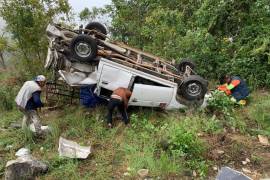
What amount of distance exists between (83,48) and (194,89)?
2552mm

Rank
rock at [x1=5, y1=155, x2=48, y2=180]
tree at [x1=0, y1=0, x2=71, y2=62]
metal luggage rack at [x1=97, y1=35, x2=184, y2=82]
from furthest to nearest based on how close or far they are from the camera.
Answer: tree at [x1=0, y1=0, x2=71, y2=62] < metal luggage rack at [x1=97, y1=35, x2=184, y2=82] < rock at [x1=5, y1=155, x2=48, y2=180]

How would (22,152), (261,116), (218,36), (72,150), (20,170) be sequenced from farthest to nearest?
(218,36)
(261,116)
(22,152)
(72,150)
(20,170)

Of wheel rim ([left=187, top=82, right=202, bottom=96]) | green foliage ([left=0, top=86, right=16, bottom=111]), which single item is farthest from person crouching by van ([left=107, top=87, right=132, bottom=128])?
green foliage ([left=0, top=86, right=16, bottom=111])

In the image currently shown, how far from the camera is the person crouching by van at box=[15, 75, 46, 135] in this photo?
349 inches

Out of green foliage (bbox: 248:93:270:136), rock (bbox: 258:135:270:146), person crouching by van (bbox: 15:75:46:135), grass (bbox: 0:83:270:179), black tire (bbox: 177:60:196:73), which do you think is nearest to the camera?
grass (bbox: 0:83:270:179)

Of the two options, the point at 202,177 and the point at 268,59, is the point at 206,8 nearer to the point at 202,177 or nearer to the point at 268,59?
the point at 268,59

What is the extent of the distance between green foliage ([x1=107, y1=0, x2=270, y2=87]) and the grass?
1.46 m

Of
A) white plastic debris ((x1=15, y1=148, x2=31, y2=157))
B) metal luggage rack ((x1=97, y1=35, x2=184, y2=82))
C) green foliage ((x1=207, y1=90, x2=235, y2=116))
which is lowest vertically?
white plastic debris ((x1=15, y1=148, x2=31, y2=157))

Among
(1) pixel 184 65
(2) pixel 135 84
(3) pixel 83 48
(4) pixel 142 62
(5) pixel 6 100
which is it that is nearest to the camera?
(2) pixel 135 84

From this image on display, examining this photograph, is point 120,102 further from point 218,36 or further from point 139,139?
point 218,36

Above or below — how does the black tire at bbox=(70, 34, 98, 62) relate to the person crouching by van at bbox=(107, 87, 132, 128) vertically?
above

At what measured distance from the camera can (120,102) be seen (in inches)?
360

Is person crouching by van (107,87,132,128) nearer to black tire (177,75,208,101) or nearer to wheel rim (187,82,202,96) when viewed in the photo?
black tire (177,75,208,101)

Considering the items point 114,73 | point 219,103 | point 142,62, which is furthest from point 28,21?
point 219,103
